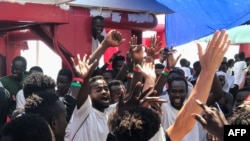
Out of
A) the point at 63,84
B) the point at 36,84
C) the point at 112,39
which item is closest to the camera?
the point at 36,84

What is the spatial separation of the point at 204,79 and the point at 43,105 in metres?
0.90

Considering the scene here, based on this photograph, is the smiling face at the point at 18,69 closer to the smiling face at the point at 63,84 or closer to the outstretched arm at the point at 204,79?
the smiling face at the point at 63,84

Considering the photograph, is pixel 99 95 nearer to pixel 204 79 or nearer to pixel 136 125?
pixel 204 79

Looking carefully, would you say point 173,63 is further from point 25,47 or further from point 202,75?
point 25,47

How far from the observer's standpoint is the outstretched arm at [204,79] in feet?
8.00

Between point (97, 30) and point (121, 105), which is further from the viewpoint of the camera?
point (97, 30)

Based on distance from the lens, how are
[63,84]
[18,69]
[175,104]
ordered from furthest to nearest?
[18,69] → [63,84] → [175,104]

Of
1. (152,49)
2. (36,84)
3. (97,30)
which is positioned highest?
(97,30)

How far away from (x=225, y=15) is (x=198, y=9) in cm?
35

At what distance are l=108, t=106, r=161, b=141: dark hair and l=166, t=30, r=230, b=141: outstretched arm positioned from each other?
0.93 ft

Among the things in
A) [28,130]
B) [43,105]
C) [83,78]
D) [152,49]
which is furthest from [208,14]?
[28,130]

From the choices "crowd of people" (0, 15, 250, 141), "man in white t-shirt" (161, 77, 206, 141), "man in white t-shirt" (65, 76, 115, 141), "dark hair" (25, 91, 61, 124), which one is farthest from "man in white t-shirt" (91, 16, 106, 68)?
"dark hair" (25, 91, 61, 124)

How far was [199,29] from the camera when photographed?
611cm

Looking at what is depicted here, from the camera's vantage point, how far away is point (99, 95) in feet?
12.0
